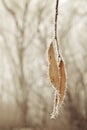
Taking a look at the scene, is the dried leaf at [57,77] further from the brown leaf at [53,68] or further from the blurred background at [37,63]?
the blurred background at [37,63]

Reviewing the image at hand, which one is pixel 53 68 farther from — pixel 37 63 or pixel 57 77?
pixel 37 63

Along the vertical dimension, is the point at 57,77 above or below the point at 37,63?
below

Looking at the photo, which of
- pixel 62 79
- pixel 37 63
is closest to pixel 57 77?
pixel 62 79

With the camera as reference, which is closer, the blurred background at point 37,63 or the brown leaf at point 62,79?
the brown leaf at point 62,79

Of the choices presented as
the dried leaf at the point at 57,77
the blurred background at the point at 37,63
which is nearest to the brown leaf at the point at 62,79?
the dried leaf at the point at 57,77

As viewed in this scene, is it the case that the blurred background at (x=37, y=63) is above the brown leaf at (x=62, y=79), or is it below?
above

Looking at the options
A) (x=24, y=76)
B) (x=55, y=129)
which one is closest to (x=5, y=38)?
(x=24, y=76)

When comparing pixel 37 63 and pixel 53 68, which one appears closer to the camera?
pixel 53 68
